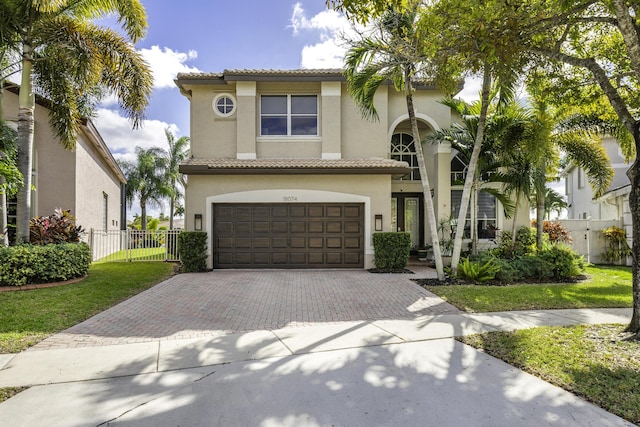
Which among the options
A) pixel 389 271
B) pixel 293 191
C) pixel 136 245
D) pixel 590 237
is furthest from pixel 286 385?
pixel 590 237

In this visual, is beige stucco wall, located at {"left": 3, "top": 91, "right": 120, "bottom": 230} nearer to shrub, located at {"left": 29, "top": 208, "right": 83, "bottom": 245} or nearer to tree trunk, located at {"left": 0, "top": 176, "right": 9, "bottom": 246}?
shrub, located at {"left": 29, "top": 208, "right": 83, "bottom": 245}

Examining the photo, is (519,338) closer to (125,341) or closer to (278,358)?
(278,358)

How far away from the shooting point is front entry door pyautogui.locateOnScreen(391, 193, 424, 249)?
16.4 m

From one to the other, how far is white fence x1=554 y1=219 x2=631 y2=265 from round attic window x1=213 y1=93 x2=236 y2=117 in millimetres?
15215

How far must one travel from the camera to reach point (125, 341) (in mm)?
5773

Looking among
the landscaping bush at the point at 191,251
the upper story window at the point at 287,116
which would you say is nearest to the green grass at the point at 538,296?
the landscaping bush at the point at 191,251

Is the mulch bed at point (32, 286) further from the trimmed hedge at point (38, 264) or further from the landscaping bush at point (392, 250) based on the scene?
the landscaping bush at point (392, 250)

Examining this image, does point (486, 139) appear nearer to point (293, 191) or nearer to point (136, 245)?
point (293, 191)

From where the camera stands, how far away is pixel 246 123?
1429cm

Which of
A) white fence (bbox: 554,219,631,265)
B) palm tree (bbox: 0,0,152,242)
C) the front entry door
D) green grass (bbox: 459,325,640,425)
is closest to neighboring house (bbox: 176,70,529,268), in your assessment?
the front entry door

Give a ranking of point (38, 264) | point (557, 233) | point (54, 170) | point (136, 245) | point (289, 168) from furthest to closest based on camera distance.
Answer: point (136, 245), point (557, 233), point (54, 170), point (289, 168), point (38, 264)

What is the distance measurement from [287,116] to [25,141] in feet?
27.7

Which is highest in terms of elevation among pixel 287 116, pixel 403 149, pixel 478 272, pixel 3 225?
pixel 287 116

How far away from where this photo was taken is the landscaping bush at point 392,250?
12734mm
